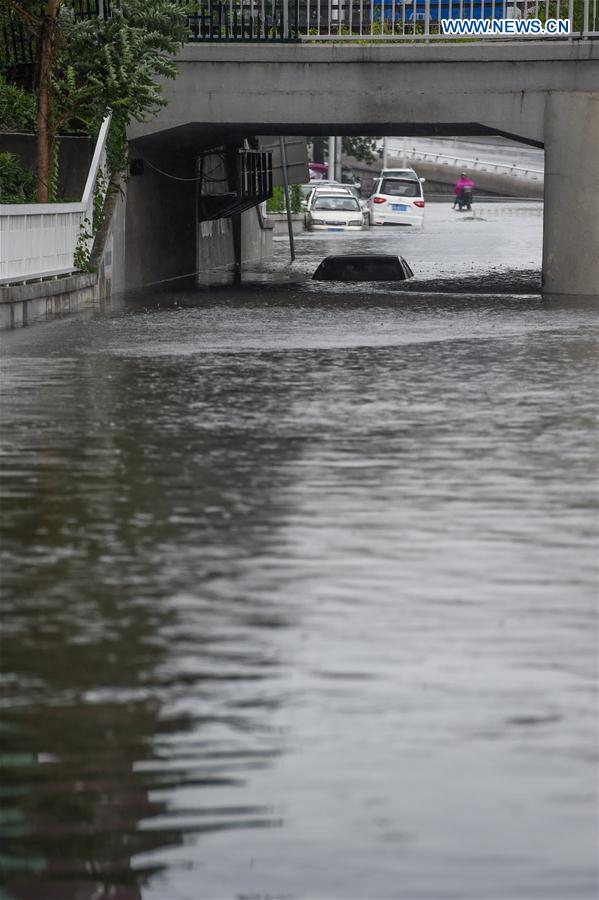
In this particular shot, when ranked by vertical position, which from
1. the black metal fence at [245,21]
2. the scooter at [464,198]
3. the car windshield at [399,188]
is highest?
the black metal fence at [245,21]

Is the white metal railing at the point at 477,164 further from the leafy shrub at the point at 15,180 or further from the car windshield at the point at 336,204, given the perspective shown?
the leafy shrub at the point at 15,180

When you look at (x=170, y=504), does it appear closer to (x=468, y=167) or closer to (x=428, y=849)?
(x=428, y=849)

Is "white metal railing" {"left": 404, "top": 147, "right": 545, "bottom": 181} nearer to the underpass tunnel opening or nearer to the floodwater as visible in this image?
the underpass tunnel opening

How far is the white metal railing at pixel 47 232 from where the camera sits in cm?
2169

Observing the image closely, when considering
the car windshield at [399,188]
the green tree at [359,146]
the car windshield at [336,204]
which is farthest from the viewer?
the green tree at [359,146]

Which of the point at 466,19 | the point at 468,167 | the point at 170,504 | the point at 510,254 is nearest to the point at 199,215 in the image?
the point at 466,19

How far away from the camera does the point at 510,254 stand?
50438mm

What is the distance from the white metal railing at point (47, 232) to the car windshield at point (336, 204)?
40.8 m

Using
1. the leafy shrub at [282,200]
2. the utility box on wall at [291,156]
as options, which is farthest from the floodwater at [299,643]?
the leafy shrub at [282,200]

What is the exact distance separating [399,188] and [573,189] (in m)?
48.2

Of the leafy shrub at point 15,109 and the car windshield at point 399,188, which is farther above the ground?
the leafy shrub at point 15,109

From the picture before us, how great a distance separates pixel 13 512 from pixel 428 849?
4.77 metres

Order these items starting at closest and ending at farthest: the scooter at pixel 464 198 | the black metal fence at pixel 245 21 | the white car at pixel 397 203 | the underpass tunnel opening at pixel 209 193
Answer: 1. the black metal fence at pixel 245 21
2. the underpass tunnel opening at pixel 209 193
3. the white car at pixel 397 203
4. the scooter at pixel 464 198

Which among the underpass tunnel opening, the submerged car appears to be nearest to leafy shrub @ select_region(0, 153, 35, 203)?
the underpass tunnel opening
